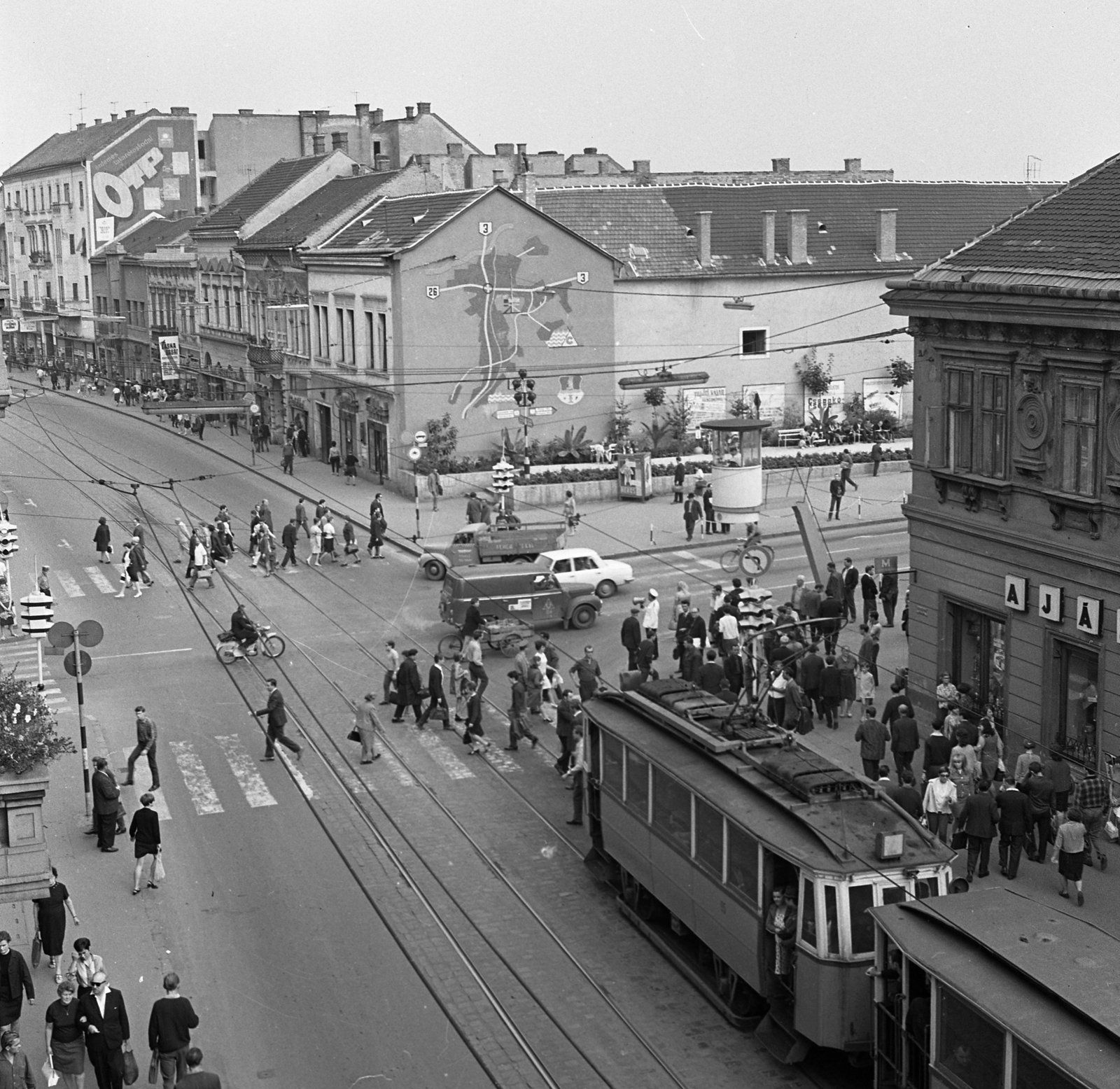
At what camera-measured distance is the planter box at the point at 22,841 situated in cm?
1712

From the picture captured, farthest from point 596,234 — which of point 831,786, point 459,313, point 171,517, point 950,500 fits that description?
point 831,786

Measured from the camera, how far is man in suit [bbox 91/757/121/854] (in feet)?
70.6

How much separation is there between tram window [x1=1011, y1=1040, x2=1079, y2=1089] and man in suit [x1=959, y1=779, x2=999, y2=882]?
787cm

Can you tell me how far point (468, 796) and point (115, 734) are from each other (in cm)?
694

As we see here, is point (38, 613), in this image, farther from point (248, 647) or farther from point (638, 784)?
point (638, 784)

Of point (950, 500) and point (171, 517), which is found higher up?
point (950, 500)

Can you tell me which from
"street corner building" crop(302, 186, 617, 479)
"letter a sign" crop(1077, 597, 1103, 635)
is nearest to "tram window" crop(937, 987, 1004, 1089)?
"letter a sign" crop(1077, 597, 1103, 635)

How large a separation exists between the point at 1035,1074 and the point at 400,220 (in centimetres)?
4819

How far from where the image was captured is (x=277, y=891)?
67.2ft

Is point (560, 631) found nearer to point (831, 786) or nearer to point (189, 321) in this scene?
point (831, 786)

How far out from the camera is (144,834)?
2023 cm

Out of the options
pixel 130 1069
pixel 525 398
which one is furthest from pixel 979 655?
pixel 525 398

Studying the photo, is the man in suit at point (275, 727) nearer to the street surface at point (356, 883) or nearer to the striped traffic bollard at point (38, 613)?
the street surface at point (356, 883)

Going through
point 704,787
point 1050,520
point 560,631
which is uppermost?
point 1050,520
